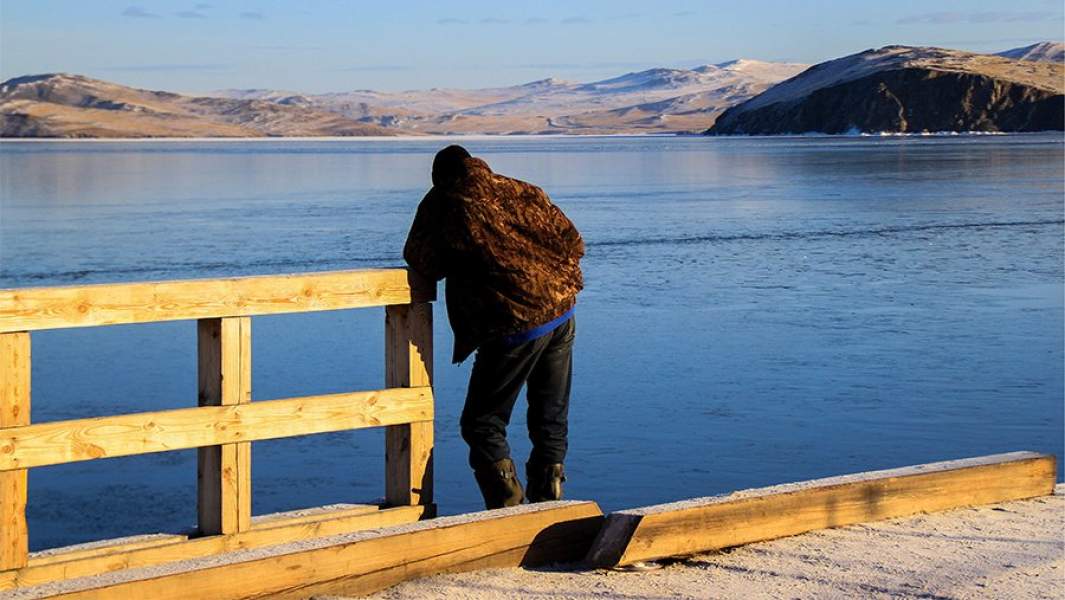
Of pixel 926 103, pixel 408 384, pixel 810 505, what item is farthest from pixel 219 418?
pixel 926 103

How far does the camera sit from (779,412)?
10234 millimetres

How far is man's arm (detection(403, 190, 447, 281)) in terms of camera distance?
6109 millimetres

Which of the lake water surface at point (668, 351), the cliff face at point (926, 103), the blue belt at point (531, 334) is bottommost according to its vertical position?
the lake water surface at point (668, 351)

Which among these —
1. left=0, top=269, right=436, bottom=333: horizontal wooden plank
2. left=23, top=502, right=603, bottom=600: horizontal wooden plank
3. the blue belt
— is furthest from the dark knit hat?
left=23, top=502, right=603, bottom=600: horizontal wooden plank

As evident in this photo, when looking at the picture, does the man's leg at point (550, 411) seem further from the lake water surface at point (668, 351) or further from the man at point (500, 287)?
the lake water surface at point (668, 351)

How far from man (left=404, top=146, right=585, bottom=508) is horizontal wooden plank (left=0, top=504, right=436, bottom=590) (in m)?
0.46

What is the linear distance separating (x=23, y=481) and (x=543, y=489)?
7.17 feet

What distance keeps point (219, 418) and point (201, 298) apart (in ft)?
1.46

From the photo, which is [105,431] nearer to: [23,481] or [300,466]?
[23,481]

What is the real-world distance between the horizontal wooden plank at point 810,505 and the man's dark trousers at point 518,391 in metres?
0.91

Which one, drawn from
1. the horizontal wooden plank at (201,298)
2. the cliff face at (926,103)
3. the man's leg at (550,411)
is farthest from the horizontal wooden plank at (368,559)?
the cliff face at (926,103)

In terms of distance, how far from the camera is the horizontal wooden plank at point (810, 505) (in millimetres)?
5496

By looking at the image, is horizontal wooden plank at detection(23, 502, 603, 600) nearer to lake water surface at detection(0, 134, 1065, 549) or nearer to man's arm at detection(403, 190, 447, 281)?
man's arm at detection(403, 190, 447, 281)

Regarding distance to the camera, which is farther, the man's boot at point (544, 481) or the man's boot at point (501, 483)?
the man's boot at point (544, 481)
